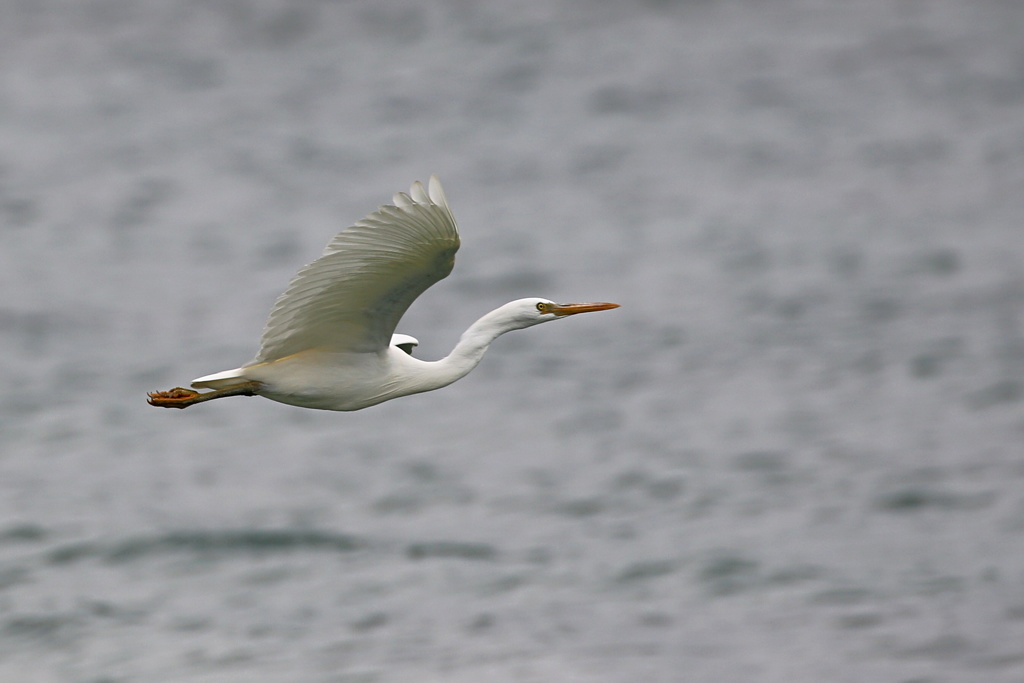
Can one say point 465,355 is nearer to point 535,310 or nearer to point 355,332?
point 535,310

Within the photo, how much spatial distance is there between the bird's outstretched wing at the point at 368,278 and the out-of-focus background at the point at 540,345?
22430mm

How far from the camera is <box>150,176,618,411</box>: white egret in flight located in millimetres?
13008

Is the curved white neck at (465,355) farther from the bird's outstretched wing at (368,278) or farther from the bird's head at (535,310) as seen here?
the bird's outstretched wing at (368,278)

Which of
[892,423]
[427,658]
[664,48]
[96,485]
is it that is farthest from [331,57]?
[427,658]

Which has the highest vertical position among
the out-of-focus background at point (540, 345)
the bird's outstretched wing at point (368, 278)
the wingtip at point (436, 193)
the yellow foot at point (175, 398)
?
the out-of-focus background at point (540, 345)

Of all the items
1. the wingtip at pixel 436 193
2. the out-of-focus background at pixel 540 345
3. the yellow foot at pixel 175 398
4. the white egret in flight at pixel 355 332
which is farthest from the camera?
the out-of-focus background at pixel 540 345

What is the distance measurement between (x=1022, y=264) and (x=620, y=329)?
43.7ft

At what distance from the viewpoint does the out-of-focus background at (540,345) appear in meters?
39.0

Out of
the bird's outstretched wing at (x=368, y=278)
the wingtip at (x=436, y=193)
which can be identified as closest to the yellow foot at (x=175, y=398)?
the bird's outstretched wing at (x=368, y=278)

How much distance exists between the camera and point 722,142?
2271 inches

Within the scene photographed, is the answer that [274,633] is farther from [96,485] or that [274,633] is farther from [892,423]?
[892,423]

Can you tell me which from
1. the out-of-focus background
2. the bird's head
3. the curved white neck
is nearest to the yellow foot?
the curved white neck

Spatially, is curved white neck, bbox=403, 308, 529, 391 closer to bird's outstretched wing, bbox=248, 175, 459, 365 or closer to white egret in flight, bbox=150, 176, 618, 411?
white egret in flight, bbox=150, 176, 618, 411

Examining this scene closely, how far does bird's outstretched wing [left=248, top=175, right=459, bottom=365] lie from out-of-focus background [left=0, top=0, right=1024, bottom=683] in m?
22.4
